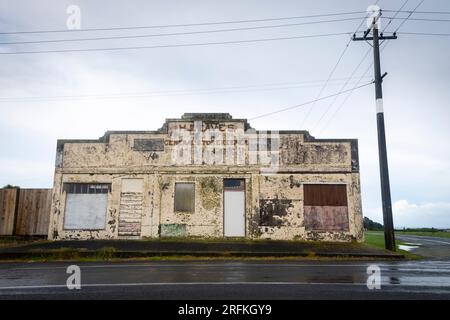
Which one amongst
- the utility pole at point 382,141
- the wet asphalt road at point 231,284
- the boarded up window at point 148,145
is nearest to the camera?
the wet asphalt road at point 231,284

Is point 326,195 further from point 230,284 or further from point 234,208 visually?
point 230,284

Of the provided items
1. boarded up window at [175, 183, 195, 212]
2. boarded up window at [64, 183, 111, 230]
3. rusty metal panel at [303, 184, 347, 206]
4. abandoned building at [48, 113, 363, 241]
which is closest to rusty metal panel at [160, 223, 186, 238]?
abandoned building at [48, 113, 363, 241]

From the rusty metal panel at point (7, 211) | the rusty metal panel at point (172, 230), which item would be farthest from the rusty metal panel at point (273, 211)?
the rusty metal panel at point (7, 211)

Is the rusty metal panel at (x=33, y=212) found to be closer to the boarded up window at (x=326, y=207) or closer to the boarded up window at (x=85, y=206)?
the boarded up window at (x=85, y=206)

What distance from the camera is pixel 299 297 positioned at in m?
5.11

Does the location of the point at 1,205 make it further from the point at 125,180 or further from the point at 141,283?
the point at 141,283

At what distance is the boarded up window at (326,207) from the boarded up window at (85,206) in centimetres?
1064

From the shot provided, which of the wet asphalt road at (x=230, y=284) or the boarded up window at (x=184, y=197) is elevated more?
the boarded up window at (x=184, y=197)

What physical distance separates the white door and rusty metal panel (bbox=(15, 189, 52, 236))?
30.9 feet

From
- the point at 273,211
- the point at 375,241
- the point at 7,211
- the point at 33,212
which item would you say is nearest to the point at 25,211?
the point at 33,212

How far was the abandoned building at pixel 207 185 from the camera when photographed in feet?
56.5

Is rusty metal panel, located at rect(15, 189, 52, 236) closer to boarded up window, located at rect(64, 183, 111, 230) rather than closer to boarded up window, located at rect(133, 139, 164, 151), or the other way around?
boarded up window, located at rect(64, 183, 111, 230)
